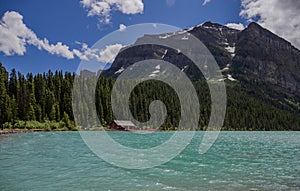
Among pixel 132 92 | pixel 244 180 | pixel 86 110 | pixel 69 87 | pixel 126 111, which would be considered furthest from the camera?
pixel 132 92

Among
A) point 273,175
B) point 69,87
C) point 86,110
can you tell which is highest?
point 69,87

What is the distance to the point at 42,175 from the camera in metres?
17.9

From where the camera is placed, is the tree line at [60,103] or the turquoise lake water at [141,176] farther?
the tree line at [60,103]

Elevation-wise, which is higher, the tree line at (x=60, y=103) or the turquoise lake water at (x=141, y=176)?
the tree line at (x=60, y=103)

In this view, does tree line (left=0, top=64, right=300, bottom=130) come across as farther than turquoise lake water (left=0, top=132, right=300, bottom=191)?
Yes

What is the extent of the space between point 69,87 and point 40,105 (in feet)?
60.7

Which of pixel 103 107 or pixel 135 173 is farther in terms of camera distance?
pixel 103 107

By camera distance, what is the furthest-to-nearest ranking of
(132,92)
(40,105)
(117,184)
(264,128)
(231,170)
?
1. (264,128)
2. (132,92)
3. (40,105)
4. (231,170)
5. (117,184)

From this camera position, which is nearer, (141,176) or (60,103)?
(141,176)

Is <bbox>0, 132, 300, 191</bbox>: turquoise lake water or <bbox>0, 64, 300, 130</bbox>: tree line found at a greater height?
<bbox>0, 64, 300, 130</bbox>: tree line

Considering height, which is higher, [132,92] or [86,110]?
[132,92]

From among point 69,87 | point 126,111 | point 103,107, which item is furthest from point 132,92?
point 69,87

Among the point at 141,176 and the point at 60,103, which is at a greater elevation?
the point at 60,103

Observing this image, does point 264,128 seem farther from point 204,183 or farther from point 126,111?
point 204,183
